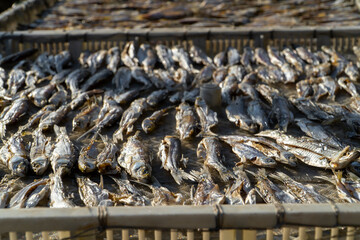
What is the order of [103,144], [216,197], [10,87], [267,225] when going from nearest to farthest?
[267,225] < [216,197] < [103,144] < [10,87]

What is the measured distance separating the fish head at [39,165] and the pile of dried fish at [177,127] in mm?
11

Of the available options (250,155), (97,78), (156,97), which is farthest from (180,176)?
(97,78)

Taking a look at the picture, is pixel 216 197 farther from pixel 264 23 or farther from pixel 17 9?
pixel 17 9

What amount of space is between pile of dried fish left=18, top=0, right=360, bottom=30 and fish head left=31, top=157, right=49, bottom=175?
22.4 feet

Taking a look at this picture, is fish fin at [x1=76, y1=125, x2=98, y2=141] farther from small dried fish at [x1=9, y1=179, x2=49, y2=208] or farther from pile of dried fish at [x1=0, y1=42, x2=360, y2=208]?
small dried fish at [x1=9, y1=179, x2=49, y2=208]

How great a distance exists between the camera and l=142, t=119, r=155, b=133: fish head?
255 inches

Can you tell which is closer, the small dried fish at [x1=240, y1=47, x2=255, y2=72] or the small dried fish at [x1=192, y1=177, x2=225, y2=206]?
the small dried fish at [x1=192, y1=177, x2=225, y2=206]

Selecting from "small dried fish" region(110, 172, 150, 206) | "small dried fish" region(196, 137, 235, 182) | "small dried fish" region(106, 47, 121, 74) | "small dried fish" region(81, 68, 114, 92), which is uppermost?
"small dried fish" region(106, 47, 121, 74)

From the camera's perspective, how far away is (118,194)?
16.6ft

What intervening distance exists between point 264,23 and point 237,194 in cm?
781

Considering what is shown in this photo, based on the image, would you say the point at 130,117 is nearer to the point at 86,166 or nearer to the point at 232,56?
the point at 86,166

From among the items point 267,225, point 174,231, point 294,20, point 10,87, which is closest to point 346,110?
point 267,225

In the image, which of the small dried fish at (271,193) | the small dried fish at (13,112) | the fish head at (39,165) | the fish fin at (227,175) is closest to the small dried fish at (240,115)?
the fish fin at (227,175)

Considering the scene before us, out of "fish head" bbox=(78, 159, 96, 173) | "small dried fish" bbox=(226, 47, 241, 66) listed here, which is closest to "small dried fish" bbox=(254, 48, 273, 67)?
"small dried fish" bbox=(226, 47, 241, 66)
